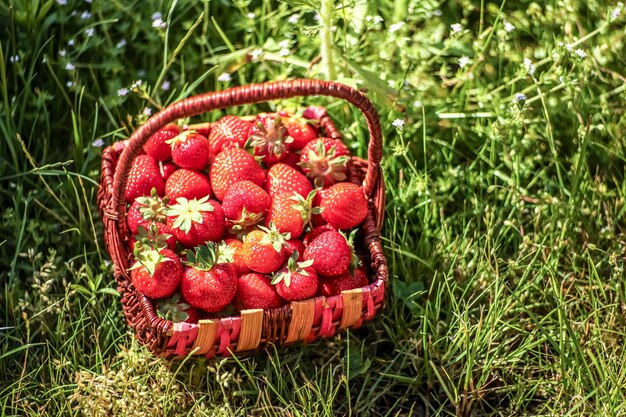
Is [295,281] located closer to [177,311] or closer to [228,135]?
[177,311]

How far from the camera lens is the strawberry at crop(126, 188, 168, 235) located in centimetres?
223

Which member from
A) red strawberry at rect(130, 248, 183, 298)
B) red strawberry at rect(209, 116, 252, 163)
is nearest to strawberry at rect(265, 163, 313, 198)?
red strawberry at rect(209, 116, 252, 163)

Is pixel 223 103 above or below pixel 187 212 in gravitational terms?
above

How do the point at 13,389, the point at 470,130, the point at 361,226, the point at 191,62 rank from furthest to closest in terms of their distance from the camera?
the point at 191,62
the point at 470,130
the point at 361,226
the point at 13,389

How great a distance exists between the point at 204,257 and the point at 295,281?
22 centimetres

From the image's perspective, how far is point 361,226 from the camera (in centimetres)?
239

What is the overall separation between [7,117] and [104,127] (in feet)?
0.98

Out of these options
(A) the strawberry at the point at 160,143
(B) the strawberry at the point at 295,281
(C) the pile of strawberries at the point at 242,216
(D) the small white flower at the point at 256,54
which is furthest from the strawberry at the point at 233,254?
(D) the small white flower at the point at 256,54

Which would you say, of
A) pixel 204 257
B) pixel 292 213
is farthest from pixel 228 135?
pixel 204 257

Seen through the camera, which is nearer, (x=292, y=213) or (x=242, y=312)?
(x=242, y=312)

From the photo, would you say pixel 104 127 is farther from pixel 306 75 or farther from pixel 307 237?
pixel 307 237

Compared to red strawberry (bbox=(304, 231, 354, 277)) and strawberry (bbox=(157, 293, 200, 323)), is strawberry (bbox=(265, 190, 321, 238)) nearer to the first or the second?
red strawberry (bbox=(304, 231, 354, 277))

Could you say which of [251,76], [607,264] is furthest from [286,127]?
[607,264]

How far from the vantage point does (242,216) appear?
2273 millimetres
